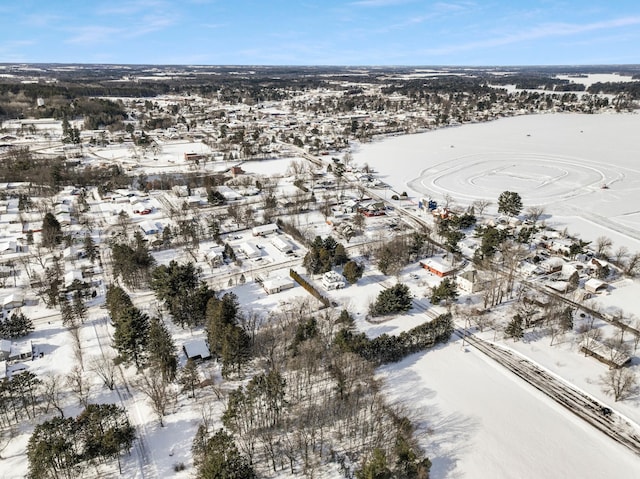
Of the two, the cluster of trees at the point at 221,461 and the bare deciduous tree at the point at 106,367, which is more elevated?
the cluster of trees at the point at 221,461

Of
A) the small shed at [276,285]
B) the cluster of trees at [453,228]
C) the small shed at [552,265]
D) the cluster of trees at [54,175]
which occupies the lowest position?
the small shed at [276,285]

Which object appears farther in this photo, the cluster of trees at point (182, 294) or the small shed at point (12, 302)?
the small shed at point (12, 302)

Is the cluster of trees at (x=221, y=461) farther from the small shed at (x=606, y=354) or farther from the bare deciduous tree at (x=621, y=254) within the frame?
the bare deciduous tree at (x=621, y=254)

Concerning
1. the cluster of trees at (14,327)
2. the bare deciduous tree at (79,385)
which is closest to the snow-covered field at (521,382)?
the bare deciduous tree at (79,385)

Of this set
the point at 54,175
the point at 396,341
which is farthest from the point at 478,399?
the point at 54,175

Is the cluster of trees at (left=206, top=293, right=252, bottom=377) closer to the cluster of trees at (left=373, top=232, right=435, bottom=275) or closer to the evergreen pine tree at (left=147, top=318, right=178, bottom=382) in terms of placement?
the evergreen pine tree at (left=147, top=318, right=178, bottom=382)

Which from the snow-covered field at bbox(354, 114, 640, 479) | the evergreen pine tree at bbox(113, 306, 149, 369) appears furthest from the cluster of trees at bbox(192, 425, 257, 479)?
the snow-covered field at bbox(354, 114, 640, 479)

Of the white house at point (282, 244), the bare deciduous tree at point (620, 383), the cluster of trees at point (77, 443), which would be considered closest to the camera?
the cluster of trees at point (77, 443)
